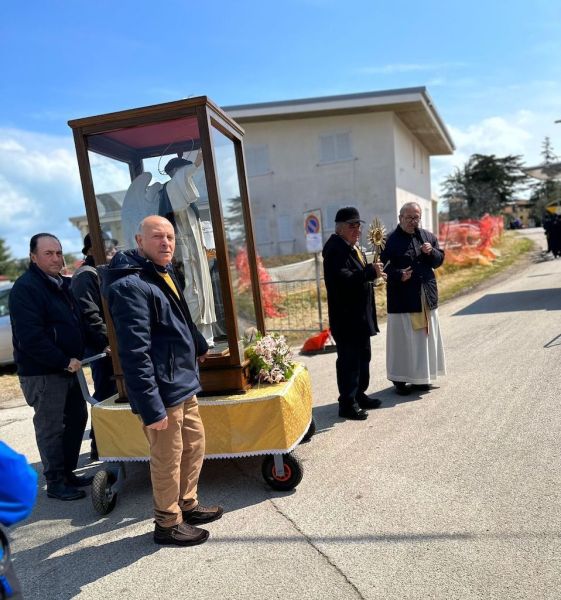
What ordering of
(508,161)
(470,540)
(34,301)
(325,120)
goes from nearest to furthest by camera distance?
(470,540) < (34,301) < (325,120) < (508,161)

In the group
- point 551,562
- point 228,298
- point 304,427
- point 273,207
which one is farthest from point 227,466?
point 273,207

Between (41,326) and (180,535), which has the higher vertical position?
(41,326)

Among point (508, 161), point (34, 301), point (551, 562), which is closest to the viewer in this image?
point (551, 562)

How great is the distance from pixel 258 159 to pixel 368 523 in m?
22.2

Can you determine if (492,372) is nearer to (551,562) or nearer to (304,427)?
(304,427)

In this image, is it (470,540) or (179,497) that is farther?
(179,497)

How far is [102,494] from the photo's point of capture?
352 centimetres

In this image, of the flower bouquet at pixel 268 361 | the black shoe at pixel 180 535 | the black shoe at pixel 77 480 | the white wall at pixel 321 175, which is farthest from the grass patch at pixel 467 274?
the black shoe at pixel 180 535

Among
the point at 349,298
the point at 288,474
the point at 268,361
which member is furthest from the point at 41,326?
the point at 349,298

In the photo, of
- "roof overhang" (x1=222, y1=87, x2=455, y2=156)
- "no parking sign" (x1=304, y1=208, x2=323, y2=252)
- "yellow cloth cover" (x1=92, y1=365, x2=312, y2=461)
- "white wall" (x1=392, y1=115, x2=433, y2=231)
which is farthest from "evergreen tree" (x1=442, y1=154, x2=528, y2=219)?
"yellow cloth cover" (x1=92, y1=365, x2=312, y2=461)

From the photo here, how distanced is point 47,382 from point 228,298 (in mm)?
1491

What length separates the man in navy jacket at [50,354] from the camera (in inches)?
143

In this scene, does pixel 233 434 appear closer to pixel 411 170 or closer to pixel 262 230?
pixel 262 230

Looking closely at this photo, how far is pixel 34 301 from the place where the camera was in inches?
144
